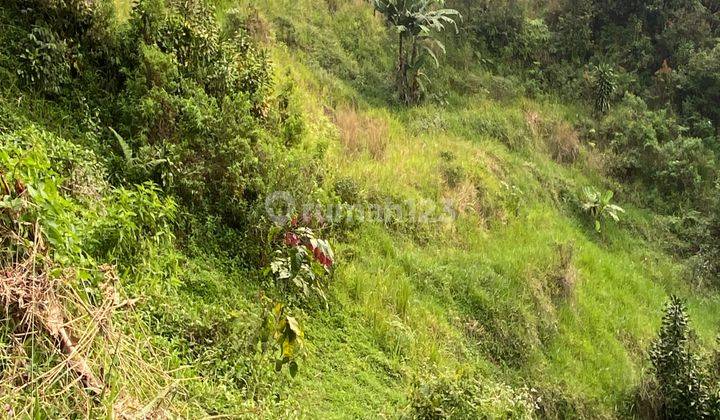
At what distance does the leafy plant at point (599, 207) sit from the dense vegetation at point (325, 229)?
3.6 inches

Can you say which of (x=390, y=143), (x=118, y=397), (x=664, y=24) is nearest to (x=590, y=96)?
(x=664, y=24)

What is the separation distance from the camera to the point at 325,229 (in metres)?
7.22

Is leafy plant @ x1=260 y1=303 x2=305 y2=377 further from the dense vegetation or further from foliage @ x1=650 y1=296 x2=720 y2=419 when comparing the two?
foliage @ x1=650 y1=296 x2=720 y2=419

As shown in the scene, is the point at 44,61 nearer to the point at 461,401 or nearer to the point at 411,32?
the point at 461,401

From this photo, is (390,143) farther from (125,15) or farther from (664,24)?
(664,24)

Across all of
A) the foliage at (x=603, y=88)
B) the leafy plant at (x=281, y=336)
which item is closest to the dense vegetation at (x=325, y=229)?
the leafy plant at (x=281, y=336)

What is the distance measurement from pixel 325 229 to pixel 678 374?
476 centimetres

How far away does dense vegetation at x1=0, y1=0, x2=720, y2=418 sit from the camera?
369 centimetres

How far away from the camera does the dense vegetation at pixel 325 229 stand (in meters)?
3.69

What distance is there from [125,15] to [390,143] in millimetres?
4757

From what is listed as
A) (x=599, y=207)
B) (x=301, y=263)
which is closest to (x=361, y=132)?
(x=301, y=263)

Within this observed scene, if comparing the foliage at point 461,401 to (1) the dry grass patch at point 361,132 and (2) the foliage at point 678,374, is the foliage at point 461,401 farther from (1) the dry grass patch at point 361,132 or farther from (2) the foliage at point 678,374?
(1) the dry grass patch at point 361,132

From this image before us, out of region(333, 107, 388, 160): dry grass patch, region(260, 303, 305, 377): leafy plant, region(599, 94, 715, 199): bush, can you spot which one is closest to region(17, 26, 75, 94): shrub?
region(260, 303, 305, 377): leafy plant

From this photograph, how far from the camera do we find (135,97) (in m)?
6.24
